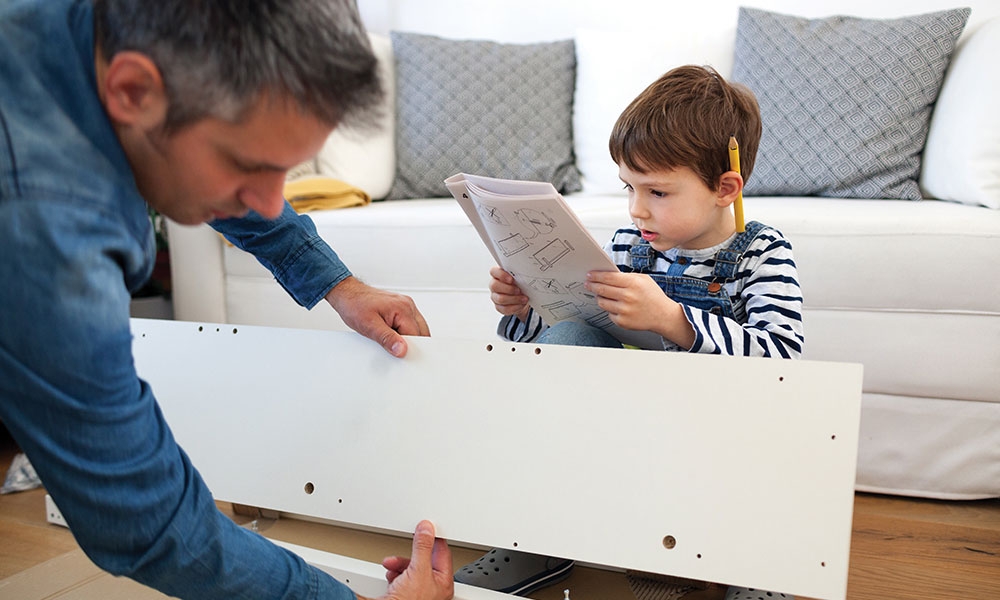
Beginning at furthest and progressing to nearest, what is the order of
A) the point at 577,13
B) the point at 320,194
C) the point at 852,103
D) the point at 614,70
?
the point at 577,13 → the point at 614,70 → the point at 320,194 → the point at 852,103

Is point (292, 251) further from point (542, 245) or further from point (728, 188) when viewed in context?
point (728, 188)

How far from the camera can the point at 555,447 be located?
881 mm

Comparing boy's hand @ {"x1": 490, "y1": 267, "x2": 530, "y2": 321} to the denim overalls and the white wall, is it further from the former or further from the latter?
the white wall

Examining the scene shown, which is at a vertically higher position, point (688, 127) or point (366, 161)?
point (688, 127)

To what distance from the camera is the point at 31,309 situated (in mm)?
516

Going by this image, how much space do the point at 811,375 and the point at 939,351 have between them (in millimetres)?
676

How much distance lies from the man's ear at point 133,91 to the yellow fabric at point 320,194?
1311 mm

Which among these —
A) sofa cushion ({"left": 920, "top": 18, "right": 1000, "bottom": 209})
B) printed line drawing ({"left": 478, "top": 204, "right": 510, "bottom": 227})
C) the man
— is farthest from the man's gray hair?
sofa cushion ({"left": 920, "top": 18, "right": 1000, "bottom": 209})

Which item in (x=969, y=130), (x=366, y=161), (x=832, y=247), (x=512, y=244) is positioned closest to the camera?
(x=512, y=244)

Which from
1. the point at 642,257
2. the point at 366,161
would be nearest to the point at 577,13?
the point at 366,161

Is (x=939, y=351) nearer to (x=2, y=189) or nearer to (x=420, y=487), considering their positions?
(x=420, y=487)

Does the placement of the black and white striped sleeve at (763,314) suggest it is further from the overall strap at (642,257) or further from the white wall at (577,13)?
the white wall at (577,13)

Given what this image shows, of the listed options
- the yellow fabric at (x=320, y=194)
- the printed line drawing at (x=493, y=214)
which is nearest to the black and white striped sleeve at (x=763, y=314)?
the printed line drawing at (x=493, y=214)

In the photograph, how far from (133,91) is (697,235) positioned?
733 mm
